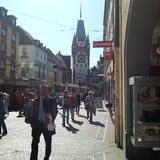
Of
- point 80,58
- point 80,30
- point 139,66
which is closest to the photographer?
point 139,66

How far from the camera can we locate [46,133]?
922 centimetres

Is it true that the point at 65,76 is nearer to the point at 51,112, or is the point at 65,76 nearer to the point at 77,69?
the point at 77,69

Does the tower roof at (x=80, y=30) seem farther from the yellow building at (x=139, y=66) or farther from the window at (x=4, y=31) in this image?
the yellow building at (x=139, y=66)

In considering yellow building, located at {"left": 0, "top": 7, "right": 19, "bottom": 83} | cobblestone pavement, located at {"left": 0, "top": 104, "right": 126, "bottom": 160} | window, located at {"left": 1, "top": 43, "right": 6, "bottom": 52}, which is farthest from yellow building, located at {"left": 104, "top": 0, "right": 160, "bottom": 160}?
window, located at {"left": 1, "top": 43, "right": 6, "bottom": 52}

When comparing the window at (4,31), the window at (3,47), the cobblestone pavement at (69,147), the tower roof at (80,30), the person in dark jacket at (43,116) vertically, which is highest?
the tower roof at (80,30)

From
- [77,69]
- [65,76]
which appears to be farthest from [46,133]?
[77,69]

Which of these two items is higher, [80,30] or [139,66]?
[80,30]

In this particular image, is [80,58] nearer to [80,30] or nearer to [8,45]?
[80,30]

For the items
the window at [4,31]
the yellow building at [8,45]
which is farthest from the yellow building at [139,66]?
the window at [4,31]

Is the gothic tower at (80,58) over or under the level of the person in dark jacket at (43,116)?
over

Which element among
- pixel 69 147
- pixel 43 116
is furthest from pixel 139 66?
pixel 69 147

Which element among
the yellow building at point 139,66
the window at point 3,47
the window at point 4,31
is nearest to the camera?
the yellow building at point 139,66

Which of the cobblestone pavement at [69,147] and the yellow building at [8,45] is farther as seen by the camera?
the yellow building at [8,45]

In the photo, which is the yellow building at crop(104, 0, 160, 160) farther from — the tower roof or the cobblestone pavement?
the tower roof
